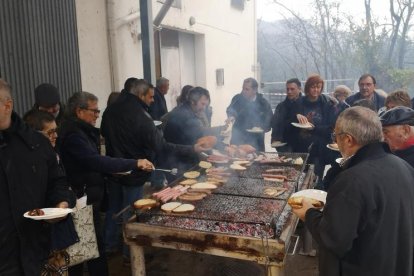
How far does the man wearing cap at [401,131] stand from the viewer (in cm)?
305

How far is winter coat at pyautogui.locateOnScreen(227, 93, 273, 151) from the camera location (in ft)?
24.1

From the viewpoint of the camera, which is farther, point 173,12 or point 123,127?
point 173,12

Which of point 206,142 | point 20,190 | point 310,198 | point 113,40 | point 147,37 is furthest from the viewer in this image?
point 113,40

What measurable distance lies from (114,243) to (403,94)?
174 inches

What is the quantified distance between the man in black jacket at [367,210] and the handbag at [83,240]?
2010mm

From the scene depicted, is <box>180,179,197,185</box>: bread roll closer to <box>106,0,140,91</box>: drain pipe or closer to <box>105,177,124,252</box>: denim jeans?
<box>105,177,124,252</box>: denim jeans

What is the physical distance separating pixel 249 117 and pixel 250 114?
6 cm

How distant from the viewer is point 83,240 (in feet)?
10.8

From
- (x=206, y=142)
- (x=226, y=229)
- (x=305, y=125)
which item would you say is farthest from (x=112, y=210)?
(x=305, y=125)

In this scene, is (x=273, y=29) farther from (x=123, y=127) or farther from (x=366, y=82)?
(x=123, y=127)

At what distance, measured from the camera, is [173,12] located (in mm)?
10031

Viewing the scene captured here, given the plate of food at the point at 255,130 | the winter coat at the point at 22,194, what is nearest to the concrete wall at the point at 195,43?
the plate of food at the point at 255,130

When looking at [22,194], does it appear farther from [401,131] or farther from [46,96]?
[401,131]

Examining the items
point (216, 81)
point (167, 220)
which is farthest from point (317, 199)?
point (216, 81)
